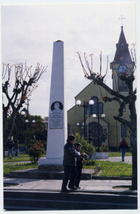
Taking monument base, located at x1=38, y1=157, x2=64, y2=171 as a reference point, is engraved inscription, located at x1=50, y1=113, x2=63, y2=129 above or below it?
above

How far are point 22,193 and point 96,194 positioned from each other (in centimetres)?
202

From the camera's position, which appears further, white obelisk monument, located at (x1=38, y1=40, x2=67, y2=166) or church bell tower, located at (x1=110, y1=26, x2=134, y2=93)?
white obelisk monument, located at (x1=38, y1=40, x2=67, y2=166)

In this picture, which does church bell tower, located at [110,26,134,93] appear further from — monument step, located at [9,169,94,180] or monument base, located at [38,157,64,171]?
monument base, located at [38,157,64,171]

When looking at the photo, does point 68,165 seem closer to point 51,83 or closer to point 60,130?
point 60,130

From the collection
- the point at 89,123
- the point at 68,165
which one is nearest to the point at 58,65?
the point at 68,165

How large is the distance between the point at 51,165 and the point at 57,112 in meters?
2.25

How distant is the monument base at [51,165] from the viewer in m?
11.5

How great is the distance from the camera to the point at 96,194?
7.29m

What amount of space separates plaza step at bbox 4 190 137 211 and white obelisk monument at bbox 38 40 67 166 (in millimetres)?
4540

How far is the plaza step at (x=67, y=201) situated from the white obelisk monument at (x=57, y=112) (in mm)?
4540

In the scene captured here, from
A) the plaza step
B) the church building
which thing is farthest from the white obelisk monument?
the church building

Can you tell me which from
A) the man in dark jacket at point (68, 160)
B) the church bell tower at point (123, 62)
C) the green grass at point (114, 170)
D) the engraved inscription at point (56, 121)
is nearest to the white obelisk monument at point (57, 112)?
the engraved inscription at point (56, 121)

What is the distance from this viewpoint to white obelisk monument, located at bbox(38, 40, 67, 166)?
1223 cm

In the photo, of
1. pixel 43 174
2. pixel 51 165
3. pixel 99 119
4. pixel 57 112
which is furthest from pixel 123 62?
pixel 99 119
